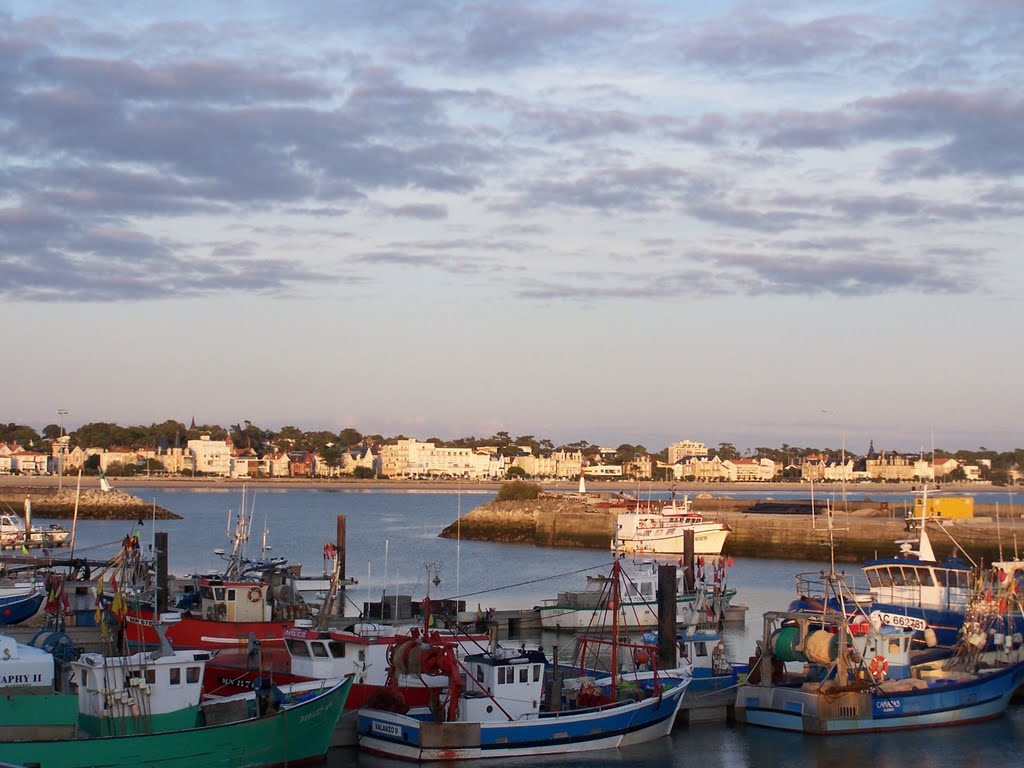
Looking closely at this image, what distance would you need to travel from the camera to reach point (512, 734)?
26.0 metres

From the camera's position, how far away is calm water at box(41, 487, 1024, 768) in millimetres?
27672

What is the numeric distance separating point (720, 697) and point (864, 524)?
50.6 m

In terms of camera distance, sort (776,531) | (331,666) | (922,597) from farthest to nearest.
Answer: (776,531), (922,597), (331,666)

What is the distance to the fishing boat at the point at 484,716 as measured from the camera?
25.7m

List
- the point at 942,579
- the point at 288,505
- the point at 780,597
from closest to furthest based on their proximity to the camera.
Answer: the point at 942,579 < the point at 780,597 < the point at 288,505

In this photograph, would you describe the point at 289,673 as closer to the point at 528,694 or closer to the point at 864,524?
the point at 528,694

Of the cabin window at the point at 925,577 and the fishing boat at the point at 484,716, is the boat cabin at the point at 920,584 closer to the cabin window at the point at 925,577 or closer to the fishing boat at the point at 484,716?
the cabin window at the point at 925,577

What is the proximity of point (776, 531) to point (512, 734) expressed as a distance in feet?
190

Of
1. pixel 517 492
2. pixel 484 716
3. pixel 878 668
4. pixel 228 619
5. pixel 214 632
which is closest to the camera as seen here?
pixel 484 716

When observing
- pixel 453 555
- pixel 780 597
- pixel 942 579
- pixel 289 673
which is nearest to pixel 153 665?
pixel 289 673

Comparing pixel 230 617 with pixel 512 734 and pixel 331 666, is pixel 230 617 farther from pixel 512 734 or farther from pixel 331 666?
pixel 512 734

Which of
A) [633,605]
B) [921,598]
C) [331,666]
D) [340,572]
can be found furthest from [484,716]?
[340,572]

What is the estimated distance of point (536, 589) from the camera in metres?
60.6

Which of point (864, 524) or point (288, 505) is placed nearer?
point (864, 524)
